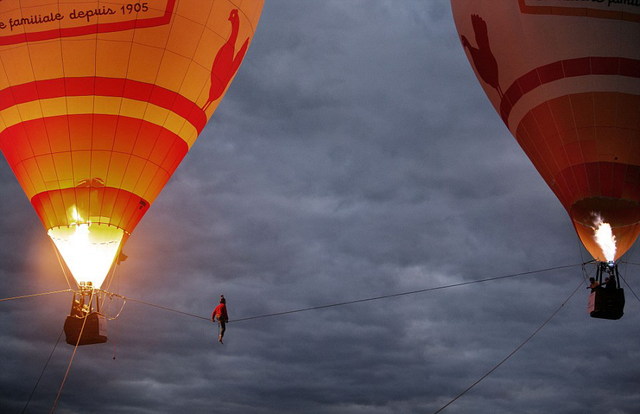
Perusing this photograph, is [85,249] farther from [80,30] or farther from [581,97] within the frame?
[581,97]

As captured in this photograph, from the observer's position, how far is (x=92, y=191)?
13.6 meters

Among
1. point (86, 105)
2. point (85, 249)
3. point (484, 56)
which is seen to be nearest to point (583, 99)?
point (484, 56)

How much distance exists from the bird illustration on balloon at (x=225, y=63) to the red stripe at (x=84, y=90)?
3.24 ft

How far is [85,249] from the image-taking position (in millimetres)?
13516

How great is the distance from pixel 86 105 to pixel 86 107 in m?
0.03

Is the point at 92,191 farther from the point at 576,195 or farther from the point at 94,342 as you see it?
the point at 576,195

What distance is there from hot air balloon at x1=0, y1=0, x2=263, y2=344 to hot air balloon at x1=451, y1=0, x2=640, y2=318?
16.9ft

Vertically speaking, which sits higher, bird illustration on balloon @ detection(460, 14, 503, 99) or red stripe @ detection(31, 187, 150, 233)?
bird illustration on balloon @ detection(460, 14, 503, 99)

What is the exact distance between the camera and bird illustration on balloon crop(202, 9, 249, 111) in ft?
48.0

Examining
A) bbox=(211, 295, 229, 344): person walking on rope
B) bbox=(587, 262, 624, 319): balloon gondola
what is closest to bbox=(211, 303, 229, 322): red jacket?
bbox=(211, 295, 229, 344): person walking on rope

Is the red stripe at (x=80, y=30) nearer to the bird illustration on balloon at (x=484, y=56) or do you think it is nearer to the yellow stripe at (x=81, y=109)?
the yellow stripe at (x=81, y=109)

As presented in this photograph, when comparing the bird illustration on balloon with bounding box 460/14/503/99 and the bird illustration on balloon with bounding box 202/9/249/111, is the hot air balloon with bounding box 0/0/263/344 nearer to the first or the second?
the bird illustration on balloon with bounding box 202/9/249/111

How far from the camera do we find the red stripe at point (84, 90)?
1355 cm

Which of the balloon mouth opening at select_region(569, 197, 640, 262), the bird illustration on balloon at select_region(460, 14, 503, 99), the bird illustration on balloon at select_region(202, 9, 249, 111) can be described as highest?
the bird illustration on balloon at select_region(460, 14, 503, 99)
